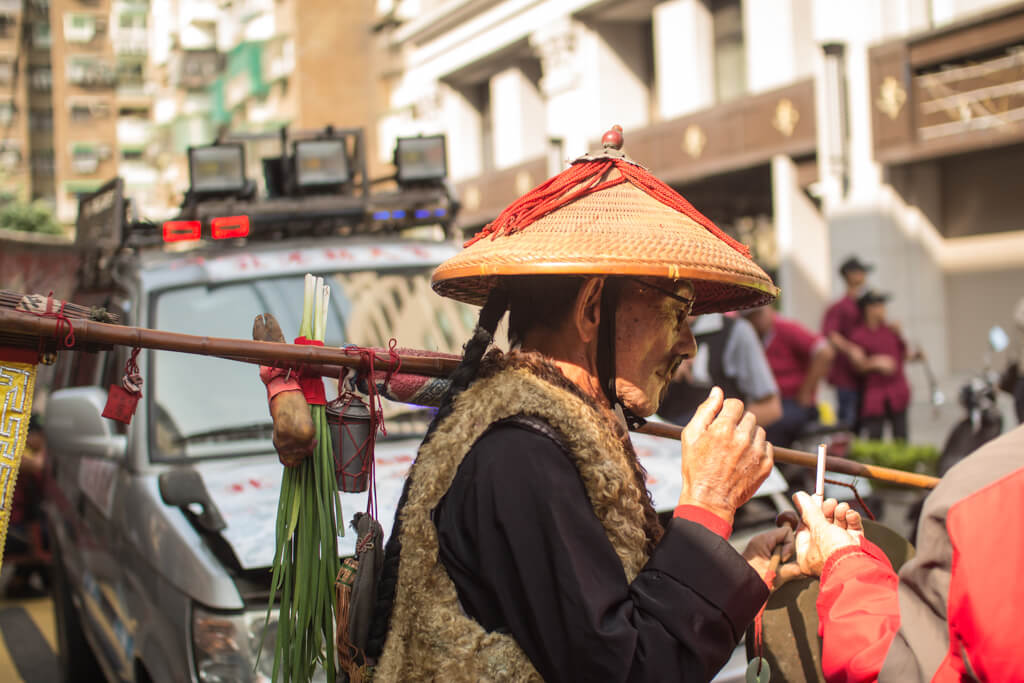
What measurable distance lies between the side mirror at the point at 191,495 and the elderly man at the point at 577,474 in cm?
123

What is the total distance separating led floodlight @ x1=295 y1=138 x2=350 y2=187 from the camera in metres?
4.84

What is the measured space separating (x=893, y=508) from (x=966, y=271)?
9.23 m

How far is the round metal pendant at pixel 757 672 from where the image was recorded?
2127mm

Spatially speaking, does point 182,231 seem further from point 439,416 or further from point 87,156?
point 87,156

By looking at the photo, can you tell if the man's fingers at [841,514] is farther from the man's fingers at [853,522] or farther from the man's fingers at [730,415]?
the man's fingers at [730,415]

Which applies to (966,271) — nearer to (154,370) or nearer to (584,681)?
(154,370)

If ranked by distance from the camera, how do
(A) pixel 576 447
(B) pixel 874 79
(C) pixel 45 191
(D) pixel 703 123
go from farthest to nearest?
(C) pixel 45 191, (D) pixel 703 123, (B) pixel 874 79, (A) pixel 576 447

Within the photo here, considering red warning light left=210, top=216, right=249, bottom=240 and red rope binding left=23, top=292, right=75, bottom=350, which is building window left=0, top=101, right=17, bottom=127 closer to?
red warning light left=210, top=216, right=249, bottom=240

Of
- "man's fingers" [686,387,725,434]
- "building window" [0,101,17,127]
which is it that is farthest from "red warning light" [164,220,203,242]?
"building window" [0,101,17,127]

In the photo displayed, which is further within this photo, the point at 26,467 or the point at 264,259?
the point at 26,467

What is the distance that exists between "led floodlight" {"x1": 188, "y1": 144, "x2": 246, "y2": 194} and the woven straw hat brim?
9.13ft

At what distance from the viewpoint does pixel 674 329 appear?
2104mm

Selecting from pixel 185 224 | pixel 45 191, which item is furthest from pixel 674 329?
pixel 45 191

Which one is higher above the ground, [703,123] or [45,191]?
[45,191]
